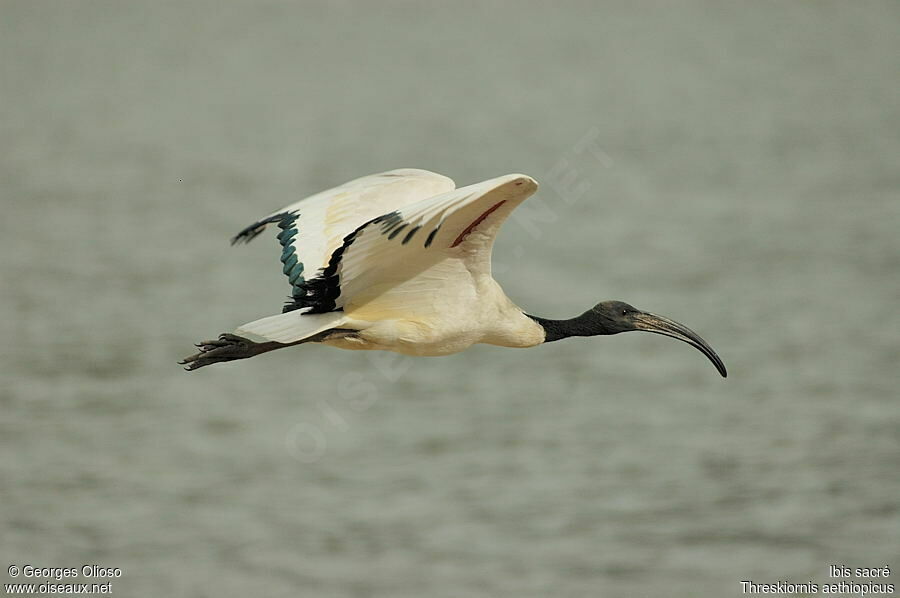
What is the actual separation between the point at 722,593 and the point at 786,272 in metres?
10.3

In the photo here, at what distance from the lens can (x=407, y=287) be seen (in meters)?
7.88

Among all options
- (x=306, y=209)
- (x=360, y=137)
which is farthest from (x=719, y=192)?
(x=306, y=209)

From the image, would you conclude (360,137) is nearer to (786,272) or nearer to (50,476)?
(786,272)

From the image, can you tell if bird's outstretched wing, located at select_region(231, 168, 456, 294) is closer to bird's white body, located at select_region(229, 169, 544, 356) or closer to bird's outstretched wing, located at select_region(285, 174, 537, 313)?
bird's white body, located at select_region(229, 169, 544, 356)

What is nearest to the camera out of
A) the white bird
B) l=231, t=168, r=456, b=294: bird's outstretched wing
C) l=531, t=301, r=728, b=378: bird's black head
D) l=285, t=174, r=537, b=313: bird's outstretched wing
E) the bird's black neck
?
l=285, t=174, r=537, b=313: bird's outstretched wing

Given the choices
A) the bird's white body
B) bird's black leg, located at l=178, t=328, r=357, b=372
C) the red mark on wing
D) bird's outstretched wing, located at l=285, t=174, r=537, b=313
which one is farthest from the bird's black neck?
bird's black leg, located at l=178, t=328, r=357, b=372

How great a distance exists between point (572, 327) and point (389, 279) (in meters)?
1.35

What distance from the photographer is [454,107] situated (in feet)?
124

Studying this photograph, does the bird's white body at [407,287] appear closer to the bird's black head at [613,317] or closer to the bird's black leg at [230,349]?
the bird's black leg at [230,349]

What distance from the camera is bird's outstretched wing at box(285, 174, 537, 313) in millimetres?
7051

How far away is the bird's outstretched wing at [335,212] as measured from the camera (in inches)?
326

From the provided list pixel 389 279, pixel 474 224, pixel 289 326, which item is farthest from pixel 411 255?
pixel 289 326

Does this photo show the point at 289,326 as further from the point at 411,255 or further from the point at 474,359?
the point at 474,359

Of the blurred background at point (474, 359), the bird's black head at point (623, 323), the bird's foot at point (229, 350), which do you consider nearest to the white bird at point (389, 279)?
the bird's foot at point (229, 350)
